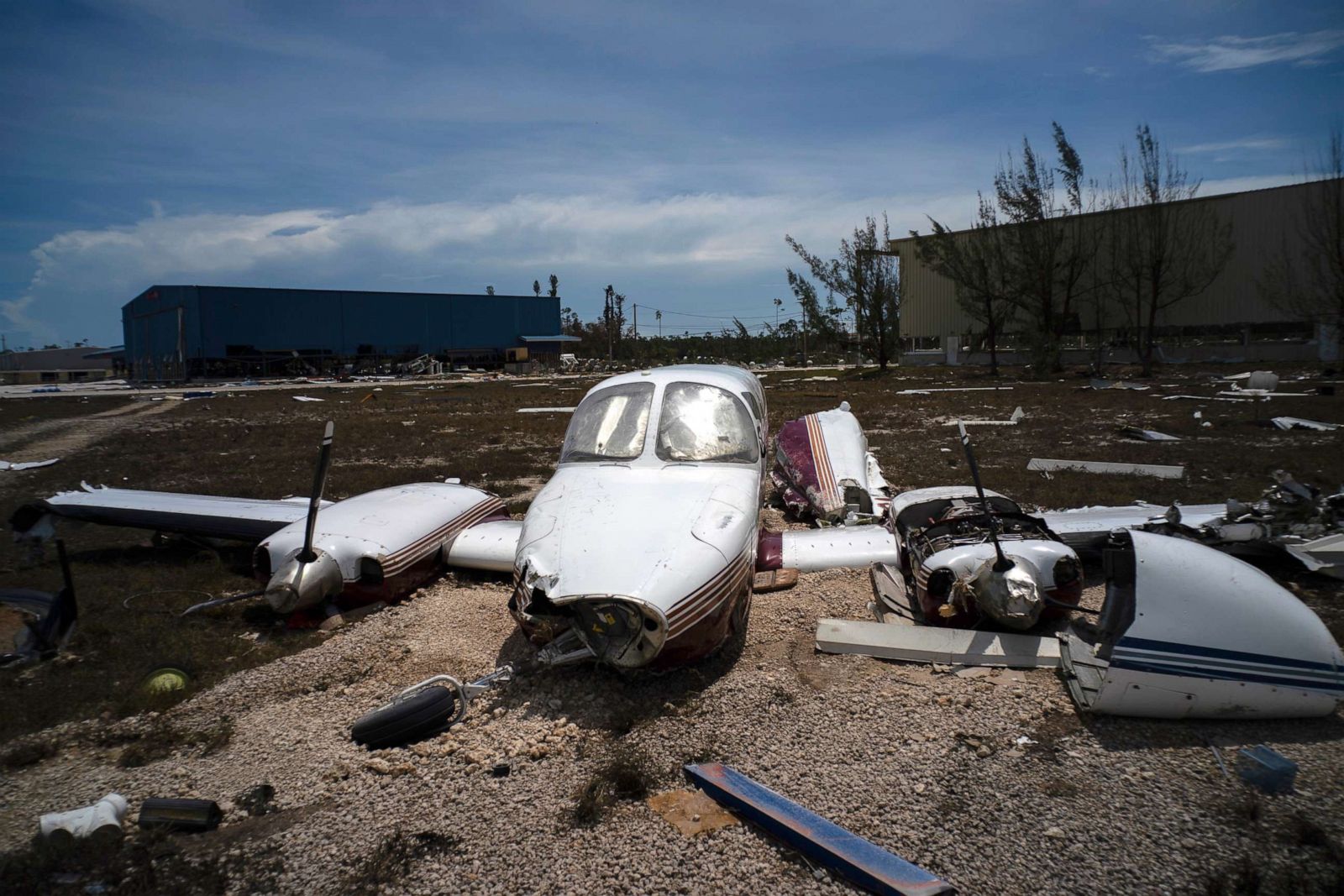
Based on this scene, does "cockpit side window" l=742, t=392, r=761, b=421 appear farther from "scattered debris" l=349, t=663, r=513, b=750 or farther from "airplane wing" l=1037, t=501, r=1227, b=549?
"scattered debris" l=349, t=663, r=513, b=750

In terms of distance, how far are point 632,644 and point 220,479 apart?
12.1 metres

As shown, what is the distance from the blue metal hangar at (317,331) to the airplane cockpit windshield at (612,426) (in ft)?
204

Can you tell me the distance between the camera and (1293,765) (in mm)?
3668

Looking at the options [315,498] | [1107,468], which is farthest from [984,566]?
[1107,468]

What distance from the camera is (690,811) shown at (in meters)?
3.78

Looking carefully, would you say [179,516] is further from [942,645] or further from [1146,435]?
[1146,435]

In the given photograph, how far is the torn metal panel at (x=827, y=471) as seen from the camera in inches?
366

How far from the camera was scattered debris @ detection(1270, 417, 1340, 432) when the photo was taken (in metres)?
15.8

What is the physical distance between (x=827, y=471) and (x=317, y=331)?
67105 millimetres

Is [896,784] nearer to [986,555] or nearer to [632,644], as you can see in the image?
[632,644]

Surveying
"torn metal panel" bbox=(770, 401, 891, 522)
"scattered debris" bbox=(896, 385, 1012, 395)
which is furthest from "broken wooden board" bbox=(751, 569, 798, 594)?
"scattered debris" bbox=(896, 385, 1012, 395)

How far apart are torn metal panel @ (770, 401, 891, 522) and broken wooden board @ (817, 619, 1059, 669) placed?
3505 mm

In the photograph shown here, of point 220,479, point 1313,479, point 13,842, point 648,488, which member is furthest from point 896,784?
point 220,479

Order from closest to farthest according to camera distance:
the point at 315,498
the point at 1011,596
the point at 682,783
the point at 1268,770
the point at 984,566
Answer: the point at 1268,770 → the point at 682,783 → the point at 1011,596 → the point at 984,566 → the point at 315,498
